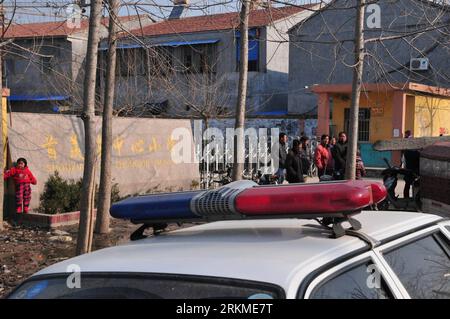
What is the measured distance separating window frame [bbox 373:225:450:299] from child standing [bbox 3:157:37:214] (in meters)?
8.87

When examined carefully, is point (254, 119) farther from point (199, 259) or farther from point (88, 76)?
point (199, 259)

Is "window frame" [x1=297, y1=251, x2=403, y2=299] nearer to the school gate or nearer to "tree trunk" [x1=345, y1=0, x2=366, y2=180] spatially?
"tree trunk" [x1=345, y1=0, x2=366, y2=180]

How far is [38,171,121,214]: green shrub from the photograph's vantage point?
35.6ft

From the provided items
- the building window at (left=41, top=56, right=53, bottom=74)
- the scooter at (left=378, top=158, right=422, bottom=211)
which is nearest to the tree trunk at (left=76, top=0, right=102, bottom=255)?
the building window at (left=41, top=56, right=53, bottom=74)

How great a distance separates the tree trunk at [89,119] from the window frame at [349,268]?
404cm

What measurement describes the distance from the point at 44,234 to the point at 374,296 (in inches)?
331

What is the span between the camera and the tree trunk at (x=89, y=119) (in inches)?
226

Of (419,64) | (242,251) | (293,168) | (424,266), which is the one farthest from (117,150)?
(419,64)

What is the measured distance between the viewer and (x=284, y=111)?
3062cm

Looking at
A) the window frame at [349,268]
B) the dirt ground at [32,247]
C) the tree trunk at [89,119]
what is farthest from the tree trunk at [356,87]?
the window frame at [349,268]

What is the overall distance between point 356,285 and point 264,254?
366mm

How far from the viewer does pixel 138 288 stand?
2.03m

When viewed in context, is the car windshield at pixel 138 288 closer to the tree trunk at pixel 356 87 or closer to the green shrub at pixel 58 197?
the tree trunk at pixel 356 87
